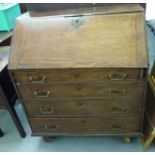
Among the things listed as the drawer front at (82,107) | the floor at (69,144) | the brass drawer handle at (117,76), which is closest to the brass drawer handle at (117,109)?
the drawer front at (82,107)

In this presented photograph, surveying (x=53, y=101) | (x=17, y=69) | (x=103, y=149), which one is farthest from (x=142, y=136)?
(x=17, y=69)

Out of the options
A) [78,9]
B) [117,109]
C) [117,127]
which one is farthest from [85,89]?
[78,9]

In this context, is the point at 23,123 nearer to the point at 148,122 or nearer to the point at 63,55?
the point at 63,55

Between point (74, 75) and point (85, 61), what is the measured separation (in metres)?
0.12

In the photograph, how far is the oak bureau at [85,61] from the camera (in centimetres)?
120

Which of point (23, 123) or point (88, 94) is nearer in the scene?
point (88, 94)

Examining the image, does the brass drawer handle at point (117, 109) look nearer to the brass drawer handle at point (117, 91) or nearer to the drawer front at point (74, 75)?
the brass drawer handle at point (117, 91)

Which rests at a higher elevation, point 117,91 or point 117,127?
point 117,91

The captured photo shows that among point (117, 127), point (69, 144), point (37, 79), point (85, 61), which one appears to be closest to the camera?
point (85, 61)

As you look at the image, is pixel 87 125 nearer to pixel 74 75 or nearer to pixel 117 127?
pixel 117 127

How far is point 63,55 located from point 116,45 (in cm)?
33

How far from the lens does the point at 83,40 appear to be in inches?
48.8

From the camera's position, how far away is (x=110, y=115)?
1481 millimetres

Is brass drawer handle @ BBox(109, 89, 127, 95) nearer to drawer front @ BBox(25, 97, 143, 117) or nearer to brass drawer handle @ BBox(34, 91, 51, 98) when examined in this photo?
drawer front @ BBox(25, 97, 143, 117)
